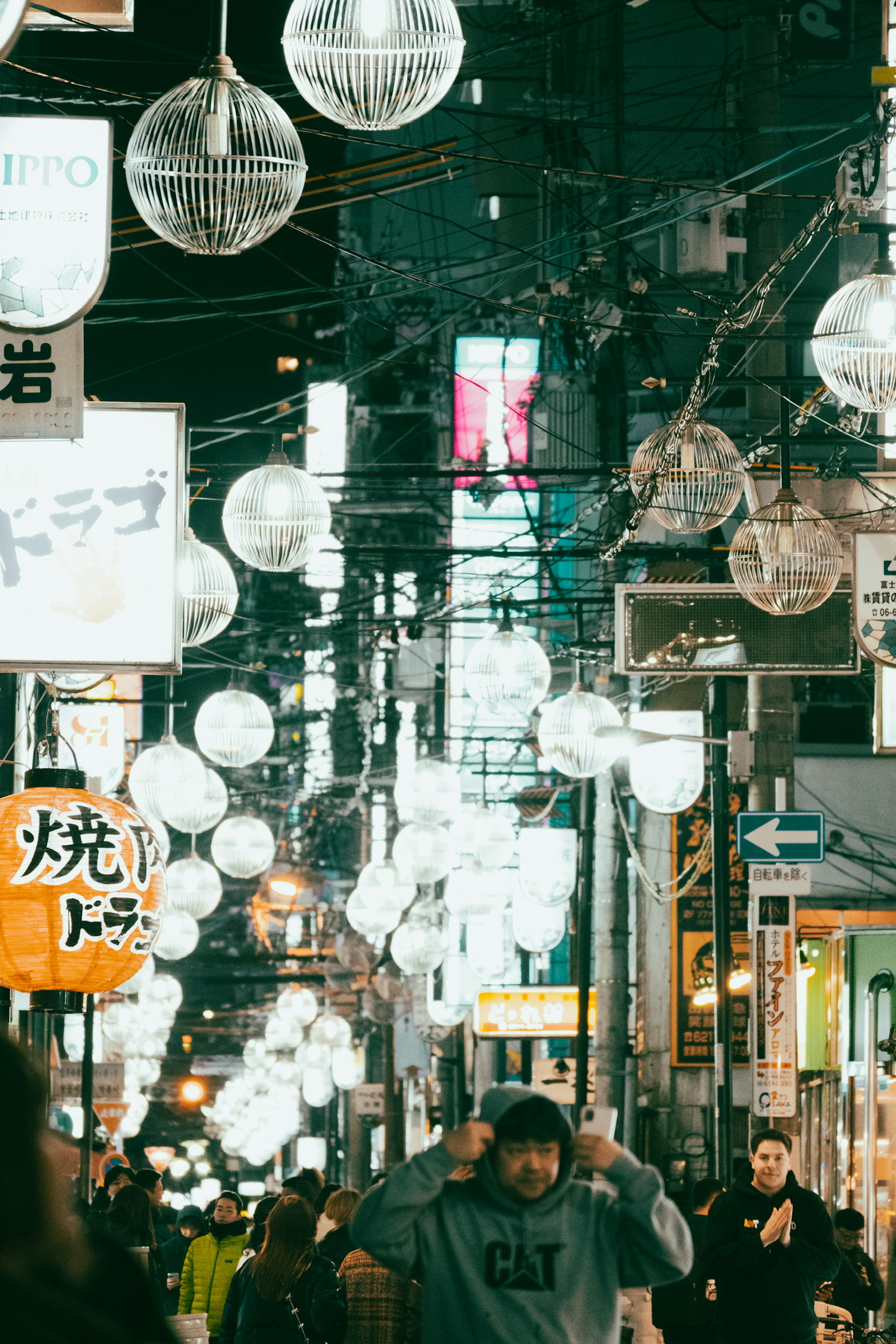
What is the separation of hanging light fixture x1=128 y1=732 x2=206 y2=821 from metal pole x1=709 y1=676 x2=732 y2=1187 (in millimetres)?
5444

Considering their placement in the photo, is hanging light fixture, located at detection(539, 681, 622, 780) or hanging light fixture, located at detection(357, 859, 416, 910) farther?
hanging light fixture, located at detection(357, 859, 416, 910)

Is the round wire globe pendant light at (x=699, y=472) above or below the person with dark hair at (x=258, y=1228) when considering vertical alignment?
above

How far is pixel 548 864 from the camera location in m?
25.3

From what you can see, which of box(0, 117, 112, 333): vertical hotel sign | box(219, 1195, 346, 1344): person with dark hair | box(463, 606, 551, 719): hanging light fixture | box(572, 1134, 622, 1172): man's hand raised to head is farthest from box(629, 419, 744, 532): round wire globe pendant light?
box(572, 1134, 622, 1172): man's hand raised to head

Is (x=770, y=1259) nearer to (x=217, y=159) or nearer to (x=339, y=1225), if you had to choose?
(x=339, y=1225)

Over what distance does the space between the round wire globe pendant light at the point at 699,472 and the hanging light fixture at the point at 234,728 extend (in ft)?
17.7

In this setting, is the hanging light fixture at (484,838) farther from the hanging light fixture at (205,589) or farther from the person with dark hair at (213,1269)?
the hanging light fixture at (205,589)

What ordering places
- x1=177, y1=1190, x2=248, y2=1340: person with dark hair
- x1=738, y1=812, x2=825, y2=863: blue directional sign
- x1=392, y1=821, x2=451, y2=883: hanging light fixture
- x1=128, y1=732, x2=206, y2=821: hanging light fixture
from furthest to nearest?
x1=392, y1=821, x2=451, y2=883: hanging light fixture, x1=128, y1=732, x2=206, y2=821: hanging light fixture, x1=738, y1=812, x2=825, y2=863: blue directional sign, x1=177, y1=1190, x2=248, y2=1340: person with dark hair

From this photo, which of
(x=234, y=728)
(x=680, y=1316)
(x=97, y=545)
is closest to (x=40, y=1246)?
(x=97, y=545)

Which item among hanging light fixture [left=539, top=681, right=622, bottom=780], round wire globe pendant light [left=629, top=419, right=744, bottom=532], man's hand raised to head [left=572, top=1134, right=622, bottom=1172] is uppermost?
round wire globe pendant light [left=629, top=419, right=744, bottom=532]

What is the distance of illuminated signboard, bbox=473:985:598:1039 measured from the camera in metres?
28.5

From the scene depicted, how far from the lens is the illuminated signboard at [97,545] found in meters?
10.0

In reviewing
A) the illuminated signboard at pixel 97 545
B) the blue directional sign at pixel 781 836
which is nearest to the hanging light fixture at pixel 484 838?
the blue directional sign at pixel 781 836

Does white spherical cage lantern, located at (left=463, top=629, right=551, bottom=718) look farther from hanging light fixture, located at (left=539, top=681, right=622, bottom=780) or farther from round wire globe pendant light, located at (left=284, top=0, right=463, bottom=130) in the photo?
round wire globe pendant light, located at (left=284, top=0, right=463, bottom=130)
